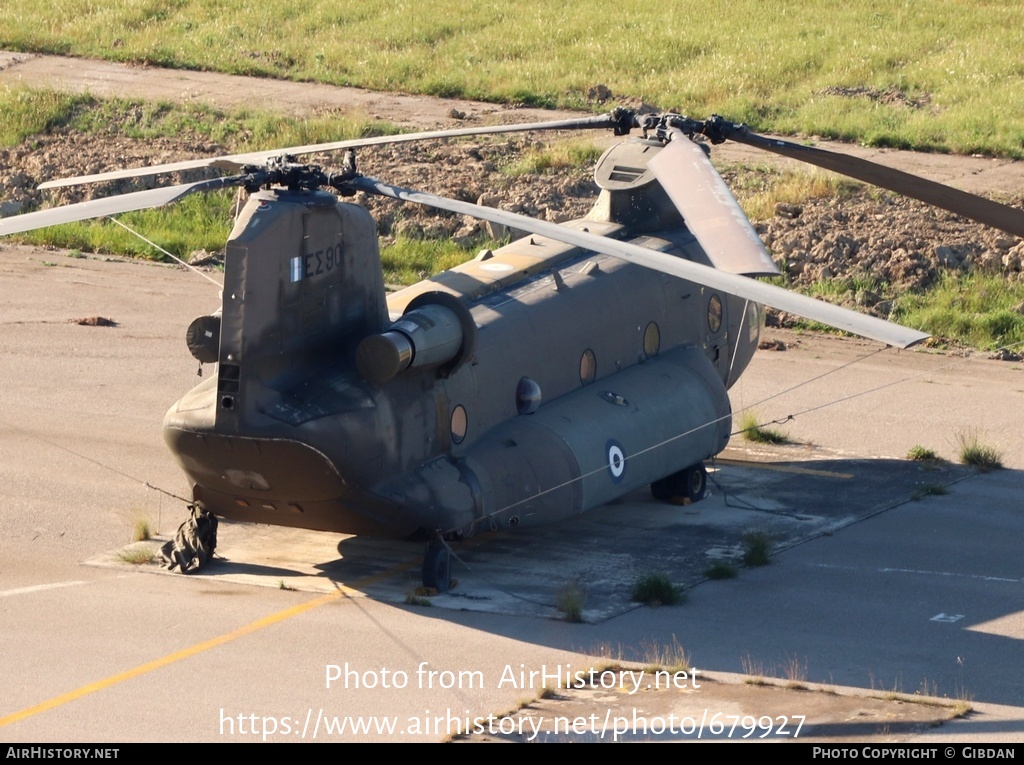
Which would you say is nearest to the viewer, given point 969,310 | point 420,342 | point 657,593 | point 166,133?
point 420,342

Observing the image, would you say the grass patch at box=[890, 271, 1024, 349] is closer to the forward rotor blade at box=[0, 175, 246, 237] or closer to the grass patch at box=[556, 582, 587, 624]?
the grass patch at box=[556, 582, 587, 624]

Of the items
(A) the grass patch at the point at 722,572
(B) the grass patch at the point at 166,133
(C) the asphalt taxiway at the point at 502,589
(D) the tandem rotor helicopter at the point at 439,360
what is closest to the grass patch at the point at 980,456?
(C) the asphalt taxiway at the point at 502,589

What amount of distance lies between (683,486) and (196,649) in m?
7.11

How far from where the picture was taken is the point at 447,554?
1666 centimetres

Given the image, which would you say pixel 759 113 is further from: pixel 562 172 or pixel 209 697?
pixel 209 697

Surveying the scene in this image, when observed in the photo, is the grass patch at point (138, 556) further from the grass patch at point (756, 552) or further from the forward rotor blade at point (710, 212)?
the forward rotor blade at point (710, 212)

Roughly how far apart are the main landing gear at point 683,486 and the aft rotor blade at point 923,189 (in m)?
4.16

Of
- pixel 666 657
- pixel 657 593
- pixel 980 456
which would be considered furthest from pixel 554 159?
pixel 666 657

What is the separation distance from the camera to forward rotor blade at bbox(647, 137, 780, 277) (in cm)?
1387

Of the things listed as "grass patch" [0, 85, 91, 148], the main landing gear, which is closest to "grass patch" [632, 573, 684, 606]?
the main landing gear

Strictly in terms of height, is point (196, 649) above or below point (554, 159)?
below

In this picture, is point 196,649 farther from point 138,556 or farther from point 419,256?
point 419,256

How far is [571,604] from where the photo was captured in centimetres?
1593
